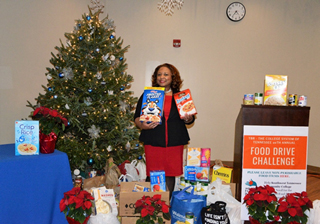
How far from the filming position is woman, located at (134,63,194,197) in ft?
8.37

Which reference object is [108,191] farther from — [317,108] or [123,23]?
[317,108]

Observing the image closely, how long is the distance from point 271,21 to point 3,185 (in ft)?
15.8

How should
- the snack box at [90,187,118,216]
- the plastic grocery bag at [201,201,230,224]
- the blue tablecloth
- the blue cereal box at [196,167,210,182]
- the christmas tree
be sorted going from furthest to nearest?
the christmas tree < the blue cereal box at [196,167,210,182] < the snack box at [90,187,118,216] < the plastic grocery bag at [201,201,230,224] < the blue tablecloth

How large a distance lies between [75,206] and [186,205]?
3.13ft

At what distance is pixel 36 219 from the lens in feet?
6.68

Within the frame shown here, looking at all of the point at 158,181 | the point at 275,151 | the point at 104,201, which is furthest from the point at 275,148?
the point at 104,201

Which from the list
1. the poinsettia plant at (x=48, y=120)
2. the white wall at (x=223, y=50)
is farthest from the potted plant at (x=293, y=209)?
the white wall at (x=223, y=50)

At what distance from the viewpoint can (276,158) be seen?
7.59ft

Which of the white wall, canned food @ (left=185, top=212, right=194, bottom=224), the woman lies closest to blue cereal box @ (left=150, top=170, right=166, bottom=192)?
the woman

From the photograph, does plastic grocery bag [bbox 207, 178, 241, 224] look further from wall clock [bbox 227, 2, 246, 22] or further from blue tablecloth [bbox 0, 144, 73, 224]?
wall clock [bbox 227, 2, 246, 22]

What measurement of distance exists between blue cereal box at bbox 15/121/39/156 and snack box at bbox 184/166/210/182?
150 cm

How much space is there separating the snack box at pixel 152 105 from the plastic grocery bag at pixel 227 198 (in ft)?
2.87

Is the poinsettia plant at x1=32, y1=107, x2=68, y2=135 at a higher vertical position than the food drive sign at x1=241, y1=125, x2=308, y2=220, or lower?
higher

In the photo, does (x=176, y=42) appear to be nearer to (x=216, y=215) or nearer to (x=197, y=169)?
(x=197, y=169)
